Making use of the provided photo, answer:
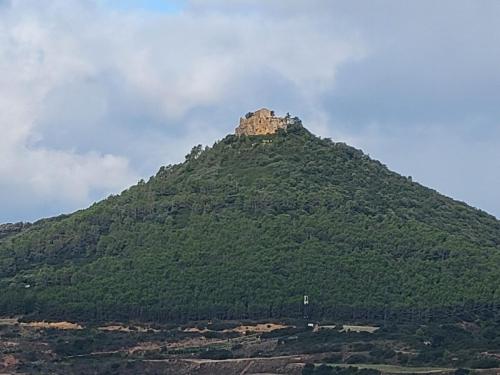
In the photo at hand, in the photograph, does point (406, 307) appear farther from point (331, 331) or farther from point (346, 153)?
point (346, 153)

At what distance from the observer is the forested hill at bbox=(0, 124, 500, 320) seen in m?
101

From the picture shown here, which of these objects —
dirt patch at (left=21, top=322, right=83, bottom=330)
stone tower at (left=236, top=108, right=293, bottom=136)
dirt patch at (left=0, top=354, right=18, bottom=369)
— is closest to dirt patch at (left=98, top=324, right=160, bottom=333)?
dirt patch at (left=21, top=322, right=83, bottom=330)

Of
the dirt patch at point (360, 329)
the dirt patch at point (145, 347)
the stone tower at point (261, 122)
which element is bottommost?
the dirt patch at point (145, 347)

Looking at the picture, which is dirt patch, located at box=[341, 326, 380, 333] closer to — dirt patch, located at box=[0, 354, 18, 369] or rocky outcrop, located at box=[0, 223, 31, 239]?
dirt patch, located at box=[0, 354, 18, 369]

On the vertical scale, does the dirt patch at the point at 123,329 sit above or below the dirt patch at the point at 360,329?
above

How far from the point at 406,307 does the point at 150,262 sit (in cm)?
1947

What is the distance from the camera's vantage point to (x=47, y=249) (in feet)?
375

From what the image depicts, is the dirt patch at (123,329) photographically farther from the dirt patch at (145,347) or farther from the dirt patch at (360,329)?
the dirt patch at (360,329)

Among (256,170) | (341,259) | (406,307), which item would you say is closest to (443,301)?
(406,307)

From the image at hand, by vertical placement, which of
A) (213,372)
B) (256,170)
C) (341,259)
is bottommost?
(213,372)

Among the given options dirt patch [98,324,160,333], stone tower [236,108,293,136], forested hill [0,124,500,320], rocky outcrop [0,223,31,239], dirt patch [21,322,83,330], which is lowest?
dirt patch [98,324,160,333]

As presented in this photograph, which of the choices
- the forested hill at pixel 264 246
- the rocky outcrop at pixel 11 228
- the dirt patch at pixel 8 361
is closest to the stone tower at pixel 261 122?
the forested hill at pixel 264 246

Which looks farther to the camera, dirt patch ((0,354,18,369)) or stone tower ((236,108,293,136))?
stone tower ((236,108,293,136))

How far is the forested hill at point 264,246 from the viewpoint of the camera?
101 m
